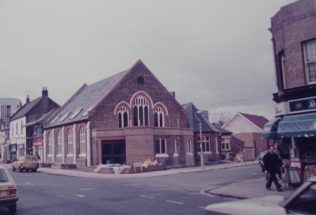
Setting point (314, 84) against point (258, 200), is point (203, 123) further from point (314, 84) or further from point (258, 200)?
point (258, 200)

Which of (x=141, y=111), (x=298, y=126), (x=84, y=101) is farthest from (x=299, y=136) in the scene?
(x=84, y=101)

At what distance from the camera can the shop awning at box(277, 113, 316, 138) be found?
16844mm

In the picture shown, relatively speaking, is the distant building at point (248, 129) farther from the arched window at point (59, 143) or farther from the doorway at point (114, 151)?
the arched window at point (59, 143)

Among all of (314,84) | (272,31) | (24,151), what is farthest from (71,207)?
(24,151)

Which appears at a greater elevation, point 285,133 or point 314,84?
point 314,84

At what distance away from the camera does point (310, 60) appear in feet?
60.2

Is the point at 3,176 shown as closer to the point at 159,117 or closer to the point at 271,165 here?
the point at 271,165

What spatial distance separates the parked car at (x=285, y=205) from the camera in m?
5.36

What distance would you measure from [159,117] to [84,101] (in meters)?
10.3

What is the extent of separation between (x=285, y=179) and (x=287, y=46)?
6.37 meters

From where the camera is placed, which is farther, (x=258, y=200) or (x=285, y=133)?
(x=285, y=133)

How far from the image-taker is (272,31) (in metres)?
21.3

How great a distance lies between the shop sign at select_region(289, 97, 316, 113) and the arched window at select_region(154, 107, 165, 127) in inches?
1024

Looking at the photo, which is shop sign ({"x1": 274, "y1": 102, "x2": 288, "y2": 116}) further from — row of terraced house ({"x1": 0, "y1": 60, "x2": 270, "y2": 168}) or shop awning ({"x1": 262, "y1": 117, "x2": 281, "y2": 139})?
row of terraced house ({"x1": 0, "y1": 60, "x2": 270, "y2": 168})
